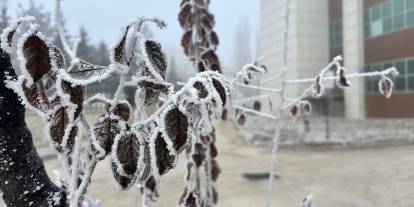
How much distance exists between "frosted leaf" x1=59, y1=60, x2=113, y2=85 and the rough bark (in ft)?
0.53

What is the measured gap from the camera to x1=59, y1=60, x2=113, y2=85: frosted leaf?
0.94m

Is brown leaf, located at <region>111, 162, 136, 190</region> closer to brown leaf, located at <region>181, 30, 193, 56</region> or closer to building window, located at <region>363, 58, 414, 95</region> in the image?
brown leaf, located at <region>181, 30, 193, 56</region>

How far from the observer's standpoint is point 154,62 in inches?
40.6

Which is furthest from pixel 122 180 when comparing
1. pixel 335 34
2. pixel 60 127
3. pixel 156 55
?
pixel 335 34

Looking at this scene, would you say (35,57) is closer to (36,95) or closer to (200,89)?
(36,95)

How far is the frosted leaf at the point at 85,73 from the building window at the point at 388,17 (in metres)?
24.3

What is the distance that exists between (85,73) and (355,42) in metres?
27.4

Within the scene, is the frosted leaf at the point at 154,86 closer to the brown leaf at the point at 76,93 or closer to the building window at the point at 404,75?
the brown leaf at the point at 76,93

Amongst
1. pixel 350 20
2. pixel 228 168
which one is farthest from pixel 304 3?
pixel 228 168

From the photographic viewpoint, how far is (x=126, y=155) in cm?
96

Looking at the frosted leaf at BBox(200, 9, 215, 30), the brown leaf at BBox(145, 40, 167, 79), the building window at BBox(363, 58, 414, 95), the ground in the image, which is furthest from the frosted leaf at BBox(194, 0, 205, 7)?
the building window at BBox(363, 58, 414, 95)

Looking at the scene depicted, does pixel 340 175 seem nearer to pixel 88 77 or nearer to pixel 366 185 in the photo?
pixel 366 185

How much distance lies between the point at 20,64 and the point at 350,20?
92.0 feet

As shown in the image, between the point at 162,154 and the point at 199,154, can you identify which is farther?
the point at 199,154
